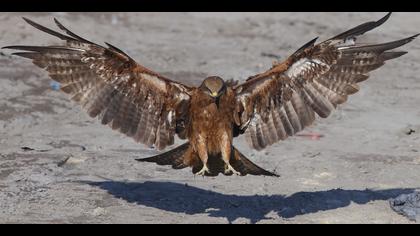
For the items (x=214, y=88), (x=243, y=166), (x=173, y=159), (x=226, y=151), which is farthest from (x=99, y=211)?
(x=214, y=88)

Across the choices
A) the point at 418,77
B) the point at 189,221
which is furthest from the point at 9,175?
the point at 418,77

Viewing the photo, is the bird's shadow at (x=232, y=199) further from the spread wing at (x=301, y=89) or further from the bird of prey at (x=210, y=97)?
the spread wing at (x=301, y=89)

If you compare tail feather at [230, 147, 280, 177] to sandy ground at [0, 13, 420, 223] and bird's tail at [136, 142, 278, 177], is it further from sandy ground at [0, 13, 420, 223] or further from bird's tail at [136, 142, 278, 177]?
sandy ground at [0, 13, 420, 223]

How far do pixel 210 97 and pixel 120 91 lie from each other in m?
0.87

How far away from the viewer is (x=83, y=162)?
34.9ft

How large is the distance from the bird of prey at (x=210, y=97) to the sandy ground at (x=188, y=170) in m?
0.64

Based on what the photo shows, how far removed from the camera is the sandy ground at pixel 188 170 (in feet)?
30.4

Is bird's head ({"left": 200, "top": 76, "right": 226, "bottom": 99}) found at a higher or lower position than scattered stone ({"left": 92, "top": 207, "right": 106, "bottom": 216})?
higher

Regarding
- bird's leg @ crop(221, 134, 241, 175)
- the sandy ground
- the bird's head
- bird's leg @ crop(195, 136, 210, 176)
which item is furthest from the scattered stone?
the bird's head

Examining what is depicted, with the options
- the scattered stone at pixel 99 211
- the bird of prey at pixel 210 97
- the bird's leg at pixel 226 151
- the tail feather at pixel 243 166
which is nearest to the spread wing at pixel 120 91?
the bird of prey at pixel 210 97

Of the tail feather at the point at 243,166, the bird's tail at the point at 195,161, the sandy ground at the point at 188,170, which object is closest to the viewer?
the tail feather at the point at 243,166

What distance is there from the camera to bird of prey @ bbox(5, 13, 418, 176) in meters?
9.02

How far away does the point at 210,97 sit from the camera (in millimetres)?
9000

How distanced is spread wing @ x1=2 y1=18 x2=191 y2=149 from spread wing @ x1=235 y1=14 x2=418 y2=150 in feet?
2.13
